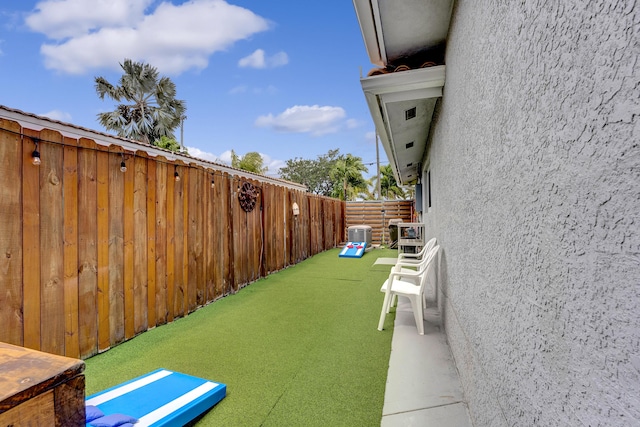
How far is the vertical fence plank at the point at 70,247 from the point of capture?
119 inches

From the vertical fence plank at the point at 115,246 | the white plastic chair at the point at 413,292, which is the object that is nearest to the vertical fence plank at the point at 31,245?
the vertical fence plank at the point at 115,246

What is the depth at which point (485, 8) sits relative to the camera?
1562 millimetres

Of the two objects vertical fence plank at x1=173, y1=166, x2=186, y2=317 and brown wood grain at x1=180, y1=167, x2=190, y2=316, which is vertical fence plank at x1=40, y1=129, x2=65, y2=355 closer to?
vertical fence plank at x1=173, y1=166, x2=186, y2=317

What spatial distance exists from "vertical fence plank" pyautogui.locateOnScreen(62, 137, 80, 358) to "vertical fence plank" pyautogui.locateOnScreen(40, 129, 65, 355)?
0.12ft

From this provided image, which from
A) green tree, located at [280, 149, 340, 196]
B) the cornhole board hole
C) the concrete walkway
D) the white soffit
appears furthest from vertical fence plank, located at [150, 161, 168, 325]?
green tree, located at [280, 149, 340, 196]

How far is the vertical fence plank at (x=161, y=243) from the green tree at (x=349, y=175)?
21.3m

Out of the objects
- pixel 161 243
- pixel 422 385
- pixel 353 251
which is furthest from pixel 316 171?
pixel 422 385

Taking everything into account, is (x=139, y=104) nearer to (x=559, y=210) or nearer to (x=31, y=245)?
(x=31, y=245)

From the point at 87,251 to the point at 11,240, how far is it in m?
0.68

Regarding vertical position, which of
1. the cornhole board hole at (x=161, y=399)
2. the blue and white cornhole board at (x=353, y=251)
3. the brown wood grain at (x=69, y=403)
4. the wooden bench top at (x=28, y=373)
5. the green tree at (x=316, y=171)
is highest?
the green tree at (x=316, y=171)

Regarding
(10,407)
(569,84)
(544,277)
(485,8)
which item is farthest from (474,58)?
(10,407)

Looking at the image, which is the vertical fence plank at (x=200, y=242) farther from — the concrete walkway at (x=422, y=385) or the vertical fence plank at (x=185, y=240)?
the concrete walkway at (x=422, y=385)

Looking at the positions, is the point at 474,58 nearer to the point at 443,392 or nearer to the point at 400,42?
the point at 400,42

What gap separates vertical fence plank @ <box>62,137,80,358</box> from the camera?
3029mm
